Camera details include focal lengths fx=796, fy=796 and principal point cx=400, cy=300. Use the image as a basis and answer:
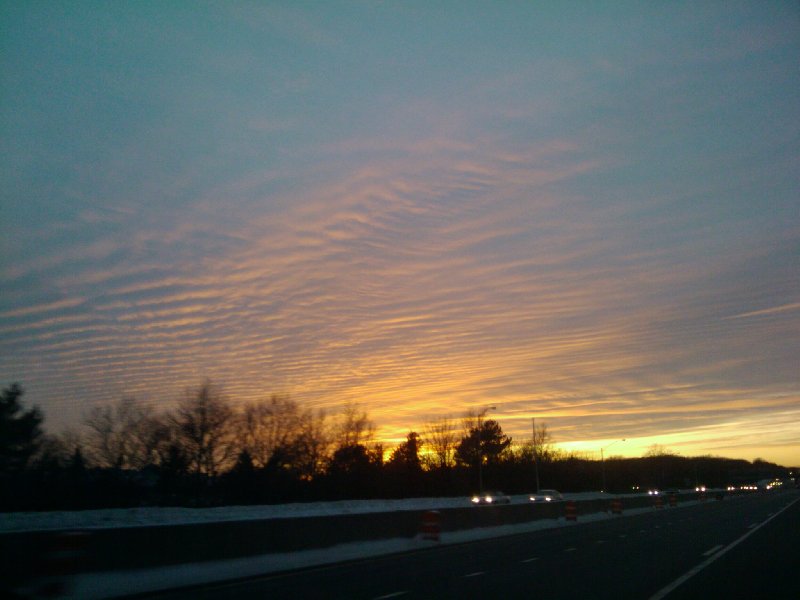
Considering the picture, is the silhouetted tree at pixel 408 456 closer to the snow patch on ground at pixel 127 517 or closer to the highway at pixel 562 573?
the snow patch on ground at pixel 127 517

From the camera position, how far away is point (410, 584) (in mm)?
16516

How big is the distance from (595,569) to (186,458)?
56.7m

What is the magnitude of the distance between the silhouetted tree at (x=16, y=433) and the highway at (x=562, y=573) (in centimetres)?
4013

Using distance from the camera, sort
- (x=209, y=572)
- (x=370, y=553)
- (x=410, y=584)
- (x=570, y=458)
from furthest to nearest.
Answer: (x=570, y=458) < (x=370, y=553) < (x=209, y=572) < (x=410, y=584)

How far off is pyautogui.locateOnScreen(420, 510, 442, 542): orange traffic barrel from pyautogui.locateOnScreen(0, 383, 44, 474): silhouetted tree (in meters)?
38.2

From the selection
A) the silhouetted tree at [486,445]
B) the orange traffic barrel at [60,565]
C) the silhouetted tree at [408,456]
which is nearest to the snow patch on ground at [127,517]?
the orange traffic barrel at [60,565]

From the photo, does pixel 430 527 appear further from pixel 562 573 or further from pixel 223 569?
pixel 223 569

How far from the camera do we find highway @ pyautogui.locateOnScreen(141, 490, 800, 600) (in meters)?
14.7

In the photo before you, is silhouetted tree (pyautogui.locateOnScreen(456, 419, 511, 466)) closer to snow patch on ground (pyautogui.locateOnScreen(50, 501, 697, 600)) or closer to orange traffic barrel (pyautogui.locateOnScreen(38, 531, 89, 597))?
snow patch on ground (pyautogui.locateOnScreen(50, 501, 697, 600))

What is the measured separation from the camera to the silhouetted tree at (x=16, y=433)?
56.0 metres

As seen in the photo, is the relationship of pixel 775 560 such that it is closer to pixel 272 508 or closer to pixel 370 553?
pixel 370 553

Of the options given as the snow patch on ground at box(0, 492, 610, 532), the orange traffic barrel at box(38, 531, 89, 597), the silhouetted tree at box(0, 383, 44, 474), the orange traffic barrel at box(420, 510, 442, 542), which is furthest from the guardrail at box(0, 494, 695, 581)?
the silhouetted tree at box(0, 383, 44, 474)

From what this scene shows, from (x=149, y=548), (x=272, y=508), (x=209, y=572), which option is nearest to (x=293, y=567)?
(x=209, y=572)

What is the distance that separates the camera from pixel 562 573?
17.8 m
